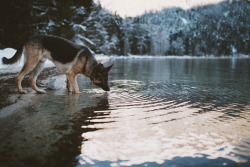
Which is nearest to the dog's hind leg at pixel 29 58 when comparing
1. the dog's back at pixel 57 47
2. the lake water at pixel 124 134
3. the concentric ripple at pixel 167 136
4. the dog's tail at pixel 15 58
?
the dog's back at pixel 57 47

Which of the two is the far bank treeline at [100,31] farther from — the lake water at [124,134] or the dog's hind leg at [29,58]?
the lake water at [124,134]

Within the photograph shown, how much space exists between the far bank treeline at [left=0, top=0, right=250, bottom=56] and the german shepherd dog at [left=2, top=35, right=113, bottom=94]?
1043 centimetres

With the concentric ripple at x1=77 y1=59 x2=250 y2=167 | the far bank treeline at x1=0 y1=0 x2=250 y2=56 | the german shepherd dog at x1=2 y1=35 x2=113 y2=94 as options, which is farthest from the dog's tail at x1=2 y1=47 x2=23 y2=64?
the far bank treeline at x1=0 y1=0 x2=250 y2=56

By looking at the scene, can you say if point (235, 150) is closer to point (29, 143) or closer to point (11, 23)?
point (29, 143)

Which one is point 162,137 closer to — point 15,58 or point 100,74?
point 100,74

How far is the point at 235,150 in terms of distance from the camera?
2.65m

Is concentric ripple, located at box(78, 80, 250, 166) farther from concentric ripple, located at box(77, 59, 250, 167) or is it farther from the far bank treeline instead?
the far bank treeline

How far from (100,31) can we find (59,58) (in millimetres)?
46971

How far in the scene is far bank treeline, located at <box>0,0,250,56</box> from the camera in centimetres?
1644

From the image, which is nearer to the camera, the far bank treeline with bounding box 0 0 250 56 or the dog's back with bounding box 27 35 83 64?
the dog's back with bounding box 27 35 83 64

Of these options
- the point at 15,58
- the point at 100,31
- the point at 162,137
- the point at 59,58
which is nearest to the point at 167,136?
the point at 162,137

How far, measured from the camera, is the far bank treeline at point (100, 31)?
16438mm

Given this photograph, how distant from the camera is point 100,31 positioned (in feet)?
170

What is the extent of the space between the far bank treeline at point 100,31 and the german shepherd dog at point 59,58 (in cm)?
1043
